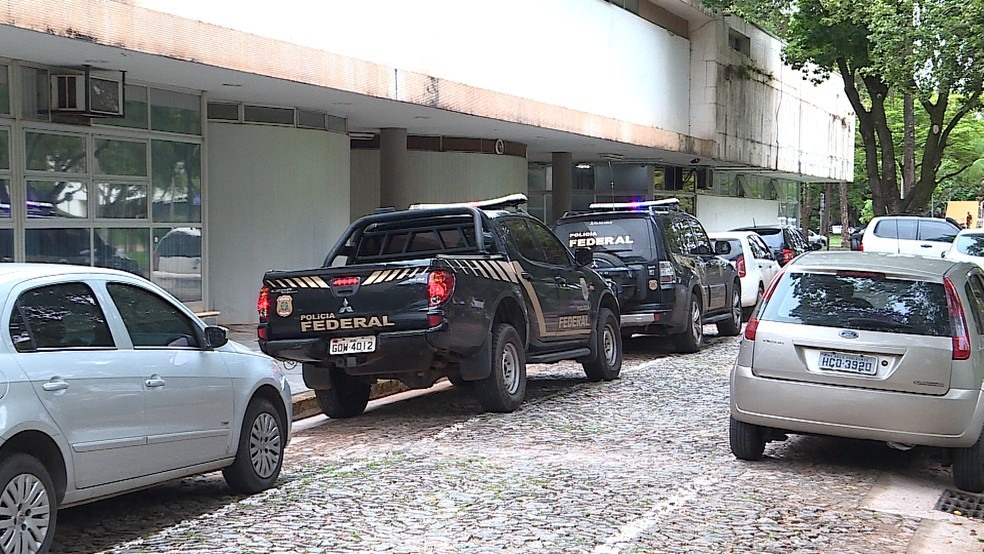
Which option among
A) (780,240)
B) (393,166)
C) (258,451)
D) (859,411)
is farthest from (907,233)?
(258,451)

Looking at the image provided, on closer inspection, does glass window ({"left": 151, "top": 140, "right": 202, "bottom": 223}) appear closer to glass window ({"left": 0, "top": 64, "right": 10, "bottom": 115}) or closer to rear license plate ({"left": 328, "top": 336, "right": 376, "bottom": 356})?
glass window ({"left": 0, "top": 64, "right": 10, "bottom": 115})

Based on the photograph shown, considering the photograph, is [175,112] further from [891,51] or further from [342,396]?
[891,51]

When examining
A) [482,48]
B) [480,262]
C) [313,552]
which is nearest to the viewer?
[313,552]

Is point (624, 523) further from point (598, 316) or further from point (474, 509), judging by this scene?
point (598, 316)

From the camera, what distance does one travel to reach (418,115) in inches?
795

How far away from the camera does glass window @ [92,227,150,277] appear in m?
15.2

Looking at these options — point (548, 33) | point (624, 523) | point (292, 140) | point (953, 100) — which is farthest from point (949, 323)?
point (953, 100)

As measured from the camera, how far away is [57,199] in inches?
568

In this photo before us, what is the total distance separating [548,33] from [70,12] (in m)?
13.9

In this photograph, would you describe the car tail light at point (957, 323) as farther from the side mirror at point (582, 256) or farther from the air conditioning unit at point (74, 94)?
the air conditioning unit at point (74, 94)

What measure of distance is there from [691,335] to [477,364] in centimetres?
666

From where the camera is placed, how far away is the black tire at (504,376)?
10.9 m

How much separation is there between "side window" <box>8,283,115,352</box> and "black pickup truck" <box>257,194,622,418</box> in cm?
359

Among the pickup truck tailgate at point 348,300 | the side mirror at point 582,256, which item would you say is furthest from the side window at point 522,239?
the pickup truck tailgate at point 348,300
